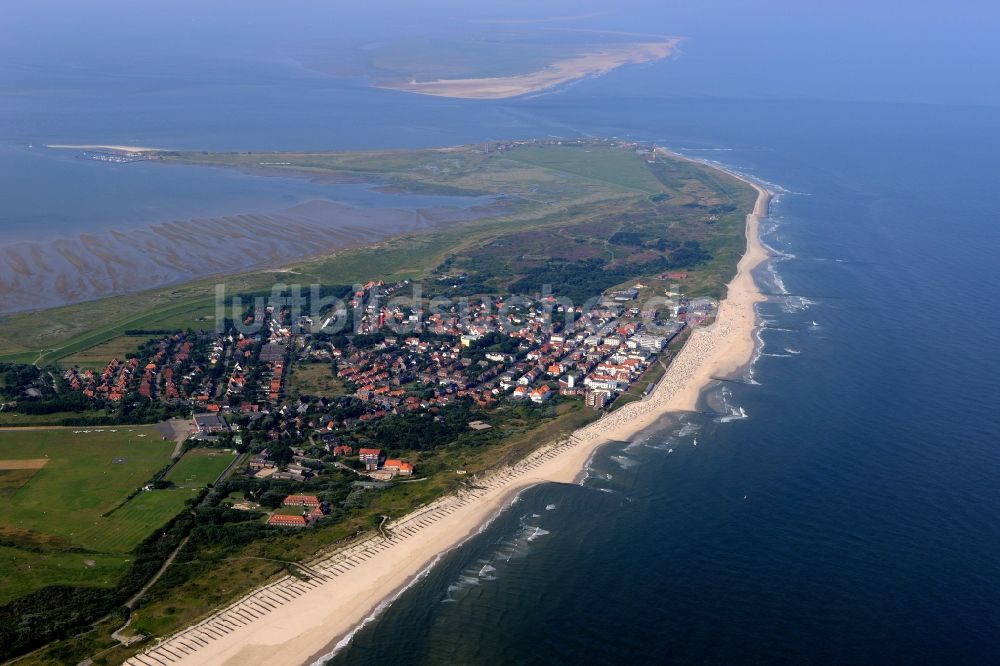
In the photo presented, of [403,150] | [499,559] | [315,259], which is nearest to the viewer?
[499,559]

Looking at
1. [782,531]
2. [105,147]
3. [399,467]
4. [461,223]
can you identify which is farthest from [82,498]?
[105,147]

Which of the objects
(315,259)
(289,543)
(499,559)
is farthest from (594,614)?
(315,259)

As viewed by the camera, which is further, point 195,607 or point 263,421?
point 263,421

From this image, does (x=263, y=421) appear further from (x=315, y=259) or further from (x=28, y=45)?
(x=28, y=45)

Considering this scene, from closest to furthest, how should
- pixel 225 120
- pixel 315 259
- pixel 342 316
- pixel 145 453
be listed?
pixel 145 453, pixel 342 316, pixel 315 259, pixel 225 120

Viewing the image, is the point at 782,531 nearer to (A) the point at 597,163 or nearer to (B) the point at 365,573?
(B) the point at 365,573

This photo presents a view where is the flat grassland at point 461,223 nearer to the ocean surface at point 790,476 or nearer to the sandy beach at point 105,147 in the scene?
the sandy beach at point 105,147
